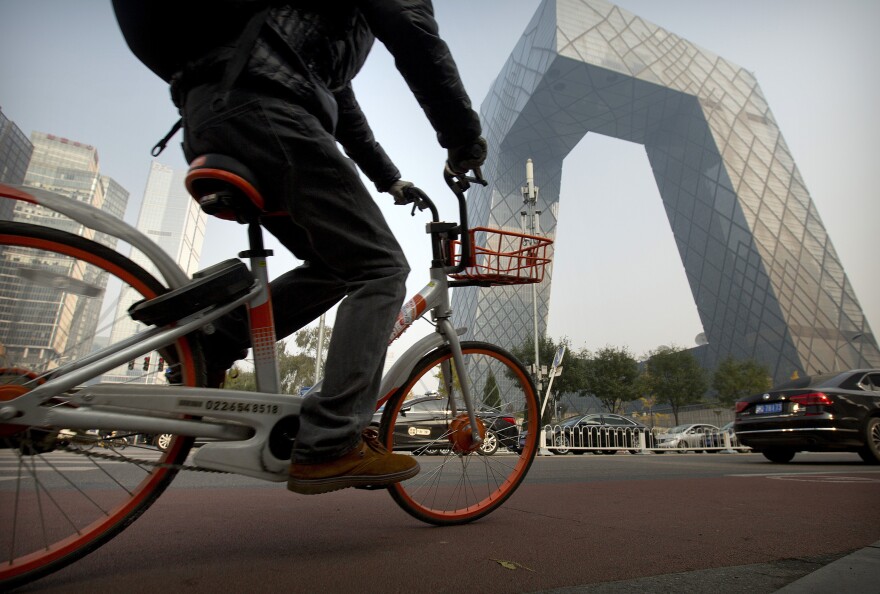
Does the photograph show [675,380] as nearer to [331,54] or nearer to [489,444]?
[489,444]

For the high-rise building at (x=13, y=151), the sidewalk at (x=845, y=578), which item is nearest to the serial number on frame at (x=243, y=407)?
the high-rise building at (x=13, y=151)

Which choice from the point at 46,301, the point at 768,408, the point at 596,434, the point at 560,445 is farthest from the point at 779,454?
the point at 46,301

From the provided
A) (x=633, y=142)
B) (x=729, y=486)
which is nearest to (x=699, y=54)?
(x=633, y=142)

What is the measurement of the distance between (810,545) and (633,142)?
239 feet

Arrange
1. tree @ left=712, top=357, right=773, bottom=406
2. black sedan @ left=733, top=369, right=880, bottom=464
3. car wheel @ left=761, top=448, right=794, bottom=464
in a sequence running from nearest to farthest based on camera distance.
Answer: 1. black sedan @ left=733, top=369, right=880, bottom=464
2. car wheel @ left=761, top=448, right=794, bottom=464
3. tree @ left=712, top=357, right=773, bottom=406

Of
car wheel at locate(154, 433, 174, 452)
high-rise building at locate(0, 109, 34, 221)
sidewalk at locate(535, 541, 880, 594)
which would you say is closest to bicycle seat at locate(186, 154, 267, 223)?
high-rise building at locate(0, 109, 34, 221)

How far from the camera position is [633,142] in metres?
66.6

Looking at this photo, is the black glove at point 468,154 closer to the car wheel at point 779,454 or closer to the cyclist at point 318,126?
the cyclist at point 318,126

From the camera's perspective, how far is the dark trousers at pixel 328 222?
134 centimetres

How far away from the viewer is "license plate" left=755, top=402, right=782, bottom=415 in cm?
679

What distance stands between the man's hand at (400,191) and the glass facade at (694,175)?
4136 centimetres

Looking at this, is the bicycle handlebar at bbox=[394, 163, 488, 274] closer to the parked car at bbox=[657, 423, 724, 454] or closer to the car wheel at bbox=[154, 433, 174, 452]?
the car wheel at bbox=[154, 433, 174, 452]

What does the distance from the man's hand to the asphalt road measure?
1324 mm

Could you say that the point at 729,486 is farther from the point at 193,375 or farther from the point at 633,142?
the point at 633,142
